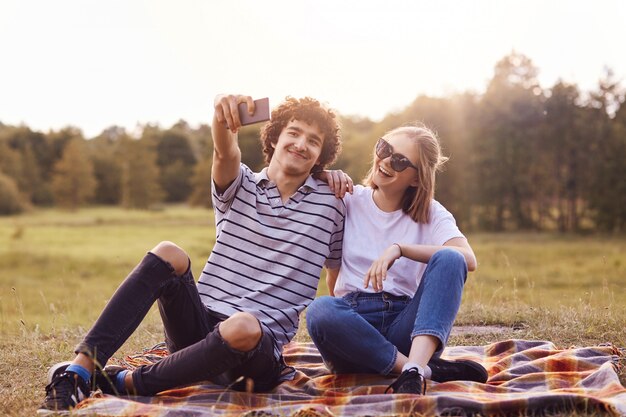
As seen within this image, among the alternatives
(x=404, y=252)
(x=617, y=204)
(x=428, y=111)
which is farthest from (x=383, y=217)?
(x=428, y=111)

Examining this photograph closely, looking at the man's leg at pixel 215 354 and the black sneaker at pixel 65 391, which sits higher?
the man's leg at pixel 215 354

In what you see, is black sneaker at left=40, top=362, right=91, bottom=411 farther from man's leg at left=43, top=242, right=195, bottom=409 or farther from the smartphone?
the smartphone

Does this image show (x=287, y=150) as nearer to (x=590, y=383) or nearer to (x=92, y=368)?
(x=92, y=368)

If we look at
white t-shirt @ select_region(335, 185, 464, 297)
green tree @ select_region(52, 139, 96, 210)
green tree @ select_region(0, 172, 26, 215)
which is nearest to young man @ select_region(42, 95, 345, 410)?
white t-shirt @ select_region(335, 185, 464, 297)

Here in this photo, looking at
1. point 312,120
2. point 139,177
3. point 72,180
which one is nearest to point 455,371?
point 312,120

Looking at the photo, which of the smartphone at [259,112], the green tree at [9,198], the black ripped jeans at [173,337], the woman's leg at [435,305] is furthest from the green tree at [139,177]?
the woman's leg at [435,305]

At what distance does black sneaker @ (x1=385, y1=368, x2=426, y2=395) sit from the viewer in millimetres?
3578

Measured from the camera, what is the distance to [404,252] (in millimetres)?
3965

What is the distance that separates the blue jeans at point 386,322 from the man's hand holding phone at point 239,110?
1.07 meters

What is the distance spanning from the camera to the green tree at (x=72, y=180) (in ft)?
165

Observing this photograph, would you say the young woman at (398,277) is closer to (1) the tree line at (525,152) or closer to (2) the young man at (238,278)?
(2) the young man at (238,278)

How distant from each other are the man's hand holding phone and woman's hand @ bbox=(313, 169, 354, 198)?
0.73m

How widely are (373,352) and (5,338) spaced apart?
3623 millimetres

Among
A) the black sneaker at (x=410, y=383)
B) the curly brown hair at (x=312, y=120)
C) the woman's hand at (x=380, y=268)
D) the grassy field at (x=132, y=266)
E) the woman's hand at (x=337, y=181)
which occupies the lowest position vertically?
the grassy field at (x=132, y=266)
